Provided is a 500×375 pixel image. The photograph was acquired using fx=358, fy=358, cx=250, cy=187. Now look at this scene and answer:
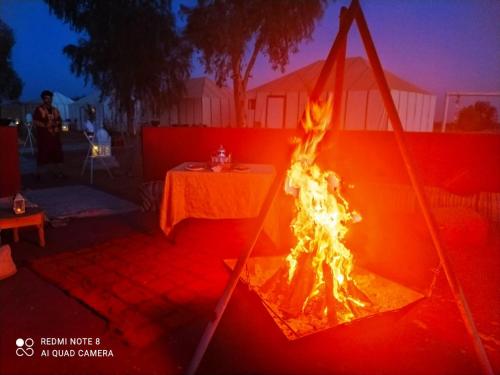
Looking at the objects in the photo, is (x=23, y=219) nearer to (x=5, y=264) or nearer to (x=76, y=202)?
(x=5, y=264)

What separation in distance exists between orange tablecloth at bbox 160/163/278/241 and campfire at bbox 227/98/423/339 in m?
1.38

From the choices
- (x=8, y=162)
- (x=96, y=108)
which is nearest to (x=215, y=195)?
(x=8, y=162)

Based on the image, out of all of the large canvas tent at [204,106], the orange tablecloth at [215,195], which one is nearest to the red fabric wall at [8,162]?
the orange tablecloth at [215,195]

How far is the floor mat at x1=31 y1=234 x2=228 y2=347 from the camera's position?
3086mm

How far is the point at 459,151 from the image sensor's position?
18.8 ft

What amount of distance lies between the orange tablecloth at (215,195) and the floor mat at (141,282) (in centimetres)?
52

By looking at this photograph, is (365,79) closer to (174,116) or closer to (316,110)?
(174,116)

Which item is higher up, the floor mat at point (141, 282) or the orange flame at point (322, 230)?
the orange flame at point (322, 230)

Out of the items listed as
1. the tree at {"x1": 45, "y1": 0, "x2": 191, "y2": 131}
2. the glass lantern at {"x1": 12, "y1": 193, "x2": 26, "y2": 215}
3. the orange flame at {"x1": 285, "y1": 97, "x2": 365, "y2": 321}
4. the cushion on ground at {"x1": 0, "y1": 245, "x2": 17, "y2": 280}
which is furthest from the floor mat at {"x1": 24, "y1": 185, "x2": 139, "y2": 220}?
the tree at {"x1": 45, "y1": 0, "x2": 191, "y2": 131}

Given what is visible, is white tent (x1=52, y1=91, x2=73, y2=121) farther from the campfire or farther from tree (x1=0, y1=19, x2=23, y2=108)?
the campfire

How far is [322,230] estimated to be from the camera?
3.02 metres

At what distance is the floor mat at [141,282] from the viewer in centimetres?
309

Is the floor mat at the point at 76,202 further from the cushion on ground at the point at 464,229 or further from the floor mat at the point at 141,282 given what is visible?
the cushion on ground at the point at 464,229

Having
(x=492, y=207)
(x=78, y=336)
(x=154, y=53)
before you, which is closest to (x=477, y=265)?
(x=492, y=207)
